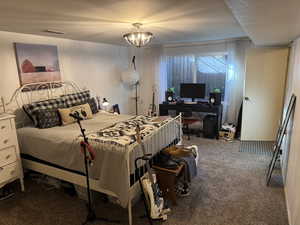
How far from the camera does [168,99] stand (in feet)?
17.0

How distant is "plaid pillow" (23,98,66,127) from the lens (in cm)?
306

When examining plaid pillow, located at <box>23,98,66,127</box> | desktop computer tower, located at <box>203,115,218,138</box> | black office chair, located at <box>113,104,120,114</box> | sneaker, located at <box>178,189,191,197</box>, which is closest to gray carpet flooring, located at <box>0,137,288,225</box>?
sneaker, located at <box>178,189,191,197</box>

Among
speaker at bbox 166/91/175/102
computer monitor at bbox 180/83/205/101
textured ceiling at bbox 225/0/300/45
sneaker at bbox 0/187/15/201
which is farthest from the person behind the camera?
speaker at bbox 166/91/175/102

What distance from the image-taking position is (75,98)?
12.1ft

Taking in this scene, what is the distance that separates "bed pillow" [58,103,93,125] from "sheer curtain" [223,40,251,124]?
10.3 ft

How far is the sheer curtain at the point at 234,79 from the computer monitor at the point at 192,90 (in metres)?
0.57

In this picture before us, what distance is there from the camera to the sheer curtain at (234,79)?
4.55m

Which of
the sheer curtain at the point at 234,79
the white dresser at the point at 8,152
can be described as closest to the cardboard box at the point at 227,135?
the sheer curtain at the point at 234,79

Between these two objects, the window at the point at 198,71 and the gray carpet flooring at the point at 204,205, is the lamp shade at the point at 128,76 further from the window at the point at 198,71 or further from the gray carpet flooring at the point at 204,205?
the gray carpet flooring at the point at 204,205

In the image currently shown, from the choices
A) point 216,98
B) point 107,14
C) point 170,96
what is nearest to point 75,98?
point 107,14

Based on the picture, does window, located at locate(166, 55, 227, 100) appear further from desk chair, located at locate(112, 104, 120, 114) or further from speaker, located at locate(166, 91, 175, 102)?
desk chair, located at locate(112, 104, 120, 114)

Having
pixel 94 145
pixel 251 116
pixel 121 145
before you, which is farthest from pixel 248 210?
pixel 251 116

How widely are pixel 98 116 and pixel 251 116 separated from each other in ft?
10.3

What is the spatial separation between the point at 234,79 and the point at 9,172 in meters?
4.53
